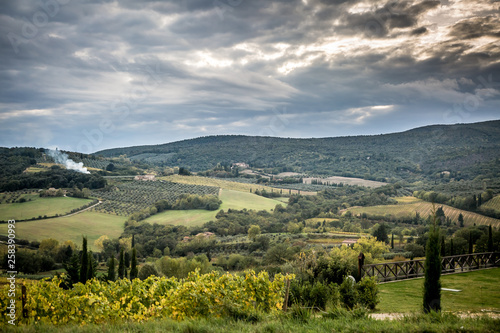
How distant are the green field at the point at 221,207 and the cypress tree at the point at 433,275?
59354 mm

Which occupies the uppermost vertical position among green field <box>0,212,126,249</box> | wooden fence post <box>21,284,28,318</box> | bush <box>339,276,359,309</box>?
wooden fence post <box>21,284,28,318</box>

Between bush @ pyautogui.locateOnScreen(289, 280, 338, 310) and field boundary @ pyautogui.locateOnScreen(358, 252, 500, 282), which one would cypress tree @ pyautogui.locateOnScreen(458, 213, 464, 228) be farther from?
bush @ pyautogui.locateOnScreen(289, 280, 338, 310)

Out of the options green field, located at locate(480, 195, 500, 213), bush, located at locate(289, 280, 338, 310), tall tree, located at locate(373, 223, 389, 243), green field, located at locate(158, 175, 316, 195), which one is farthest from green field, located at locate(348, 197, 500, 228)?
bush, located at locate(289, 280, 338, 310)

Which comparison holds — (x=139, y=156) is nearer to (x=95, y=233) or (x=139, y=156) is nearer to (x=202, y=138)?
(x=202, y=138)

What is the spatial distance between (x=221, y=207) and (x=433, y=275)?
2736 inches

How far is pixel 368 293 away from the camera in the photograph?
33.9 ft

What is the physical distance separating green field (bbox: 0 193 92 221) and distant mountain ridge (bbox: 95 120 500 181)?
7795 centimetres

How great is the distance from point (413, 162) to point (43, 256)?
390ft

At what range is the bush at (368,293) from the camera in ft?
33.8

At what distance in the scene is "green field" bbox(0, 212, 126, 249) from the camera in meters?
50.6

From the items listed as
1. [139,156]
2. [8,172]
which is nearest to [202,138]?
[139,156]

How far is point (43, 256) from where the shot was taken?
4006 centimetres

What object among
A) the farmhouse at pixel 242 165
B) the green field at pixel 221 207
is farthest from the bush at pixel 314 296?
the farmhouse at pixel 242 165

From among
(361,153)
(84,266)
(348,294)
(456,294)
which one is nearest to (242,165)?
(361,153)
